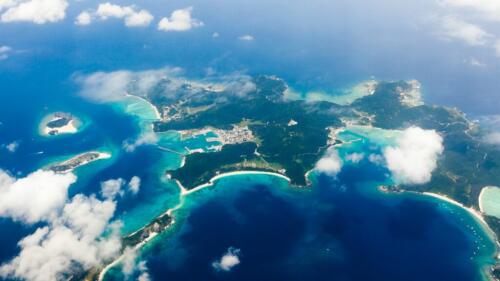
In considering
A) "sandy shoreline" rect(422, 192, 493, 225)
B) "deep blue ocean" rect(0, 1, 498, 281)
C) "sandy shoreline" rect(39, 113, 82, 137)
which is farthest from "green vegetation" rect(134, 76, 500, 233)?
"sandy shoreline" rect(39, 113, 82, 137)

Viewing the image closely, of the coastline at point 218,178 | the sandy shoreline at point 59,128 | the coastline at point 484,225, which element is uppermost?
the sandy shoreline at point 59,128

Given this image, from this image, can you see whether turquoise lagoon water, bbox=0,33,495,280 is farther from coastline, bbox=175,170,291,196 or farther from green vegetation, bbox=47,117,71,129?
green vegetation, bbox=47,117,71,129

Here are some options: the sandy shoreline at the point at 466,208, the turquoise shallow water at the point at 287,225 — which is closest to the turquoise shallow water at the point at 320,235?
the turquoise shallow water at the point at 287,225

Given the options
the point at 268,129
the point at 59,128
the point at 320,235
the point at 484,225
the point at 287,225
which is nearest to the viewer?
the point at 320,235

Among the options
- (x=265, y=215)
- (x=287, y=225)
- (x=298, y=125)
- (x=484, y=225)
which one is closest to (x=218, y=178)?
(x=265, y=215)

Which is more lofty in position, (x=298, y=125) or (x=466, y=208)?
(x=298, y=125)

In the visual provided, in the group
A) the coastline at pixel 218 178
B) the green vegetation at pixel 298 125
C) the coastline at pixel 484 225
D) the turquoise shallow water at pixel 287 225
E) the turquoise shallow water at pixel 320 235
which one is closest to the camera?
the turquoise shallow water at pixel 320 235

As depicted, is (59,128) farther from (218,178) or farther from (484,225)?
(484,225)

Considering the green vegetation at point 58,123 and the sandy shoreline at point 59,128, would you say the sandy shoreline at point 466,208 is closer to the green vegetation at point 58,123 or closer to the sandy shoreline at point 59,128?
the sandy shoreline at point 59,128

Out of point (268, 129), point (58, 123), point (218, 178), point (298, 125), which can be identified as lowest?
point (218, 178)

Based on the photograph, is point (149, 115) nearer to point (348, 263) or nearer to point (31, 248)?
point (31, 248)

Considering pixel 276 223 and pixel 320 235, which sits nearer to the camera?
pixel 320 235
